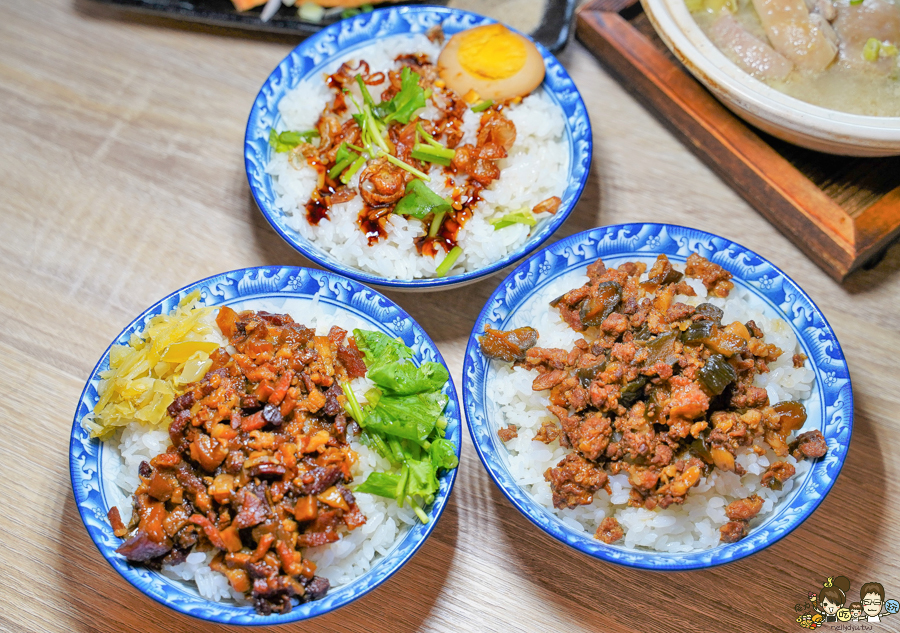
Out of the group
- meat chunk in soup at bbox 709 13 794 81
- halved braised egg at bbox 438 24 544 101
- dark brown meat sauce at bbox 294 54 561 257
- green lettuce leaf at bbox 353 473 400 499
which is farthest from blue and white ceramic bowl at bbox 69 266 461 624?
meat chunk in soup at bbox 709 13 794 81

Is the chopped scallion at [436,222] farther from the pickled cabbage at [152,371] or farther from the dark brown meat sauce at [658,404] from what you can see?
the pickled cabbage at [152,371]

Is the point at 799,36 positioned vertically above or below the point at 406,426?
above

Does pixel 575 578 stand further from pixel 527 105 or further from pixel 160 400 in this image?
pixel 527 105

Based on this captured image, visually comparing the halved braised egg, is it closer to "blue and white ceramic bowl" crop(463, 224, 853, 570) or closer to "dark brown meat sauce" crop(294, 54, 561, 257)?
"dark brown meat sauce" crop(294, 54, 561, 257)

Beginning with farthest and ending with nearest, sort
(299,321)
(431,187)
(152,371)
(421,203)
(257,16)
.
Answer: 1. (257,16)
2. (431,187)
3. (421,203)
4. (299,321)
5. (152,371)

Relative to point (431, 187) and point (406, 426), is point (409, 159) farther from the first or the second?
point (406, 426)

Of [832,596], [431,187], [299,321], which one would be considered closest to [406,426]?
[299,321]

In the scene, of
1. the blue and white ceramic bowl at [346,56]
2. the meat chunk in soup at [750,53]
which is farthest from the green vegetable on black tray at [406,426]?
the meat chunk in soup at [750,53]
